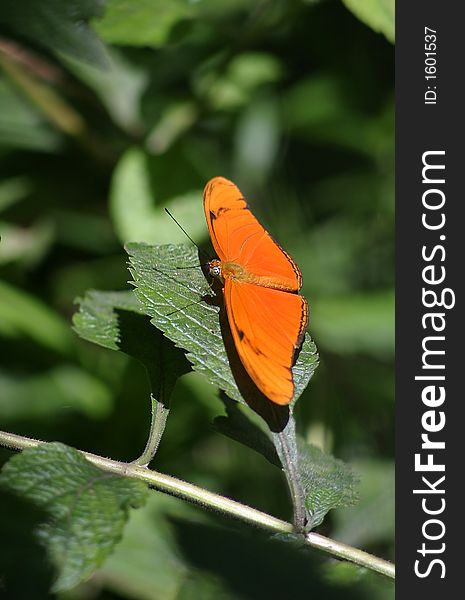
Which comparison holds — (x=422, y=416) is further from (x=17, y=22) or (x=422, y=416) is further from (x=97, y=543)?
(x=17, y=22)

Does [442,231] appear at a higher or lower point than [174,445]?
higher

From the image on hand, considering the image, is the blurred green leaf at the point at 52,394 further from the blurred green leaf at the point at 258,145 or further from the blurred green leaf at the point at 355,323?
the blurred green leaf at the point at 258,145

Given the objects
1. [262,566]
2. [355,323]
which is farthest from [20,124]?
[262,566]

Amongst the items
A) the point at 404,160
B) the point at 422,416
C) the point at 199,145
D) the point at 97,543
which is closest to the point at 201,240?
the point at 199,145

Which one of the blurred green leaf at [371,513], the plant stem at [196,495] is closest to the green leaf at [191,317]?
the plant stem at [196,495]

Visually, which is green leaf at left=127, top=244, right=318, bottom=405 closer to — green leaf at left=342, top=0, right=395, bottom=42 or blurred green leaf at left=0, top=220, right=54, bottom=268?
green leaf at left=342, top=0, right=395, bottom=42
